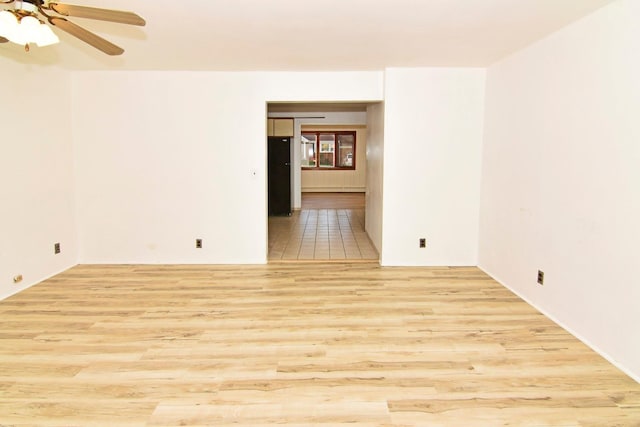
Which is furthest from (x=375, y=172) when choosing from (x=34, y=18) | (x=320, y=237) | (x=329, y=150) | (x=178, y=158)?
(x=329, y=150)

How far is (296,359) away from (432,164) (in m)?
2.89

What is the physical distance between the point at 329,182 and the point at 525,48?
33.4ft

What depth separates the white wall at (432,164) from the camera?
4.54 meters

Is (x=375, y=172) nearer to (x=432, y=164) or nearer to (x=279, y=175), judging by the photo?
(x=432, y=164)

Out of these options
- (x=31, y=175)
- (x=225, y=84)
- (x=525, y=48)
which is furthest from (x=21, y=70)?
(x=525, y=48)

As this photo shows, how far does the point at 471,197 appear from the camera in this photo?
184 inches

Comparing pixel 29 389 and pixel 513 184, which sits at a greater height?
pixel 513 184

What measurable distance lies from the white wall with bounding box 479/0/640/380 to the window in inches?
383

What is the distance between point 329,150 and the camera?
13.9 meters

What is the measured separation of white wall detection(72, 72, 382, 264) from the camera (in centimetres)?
464

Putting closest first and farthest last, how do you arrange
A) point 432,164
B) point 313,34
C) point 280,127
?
point 313,34 < point 432,164 < point 280,127

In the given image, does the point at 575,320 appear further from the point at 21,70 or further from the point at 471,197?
the point at 21,70

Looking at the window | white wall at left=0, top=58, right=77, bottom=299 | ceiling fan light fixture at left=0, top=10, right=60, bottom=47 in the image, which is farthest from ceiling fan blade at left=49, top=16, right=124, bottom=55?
the window

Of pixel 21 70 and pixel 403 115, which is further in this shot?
pixel 403 115
